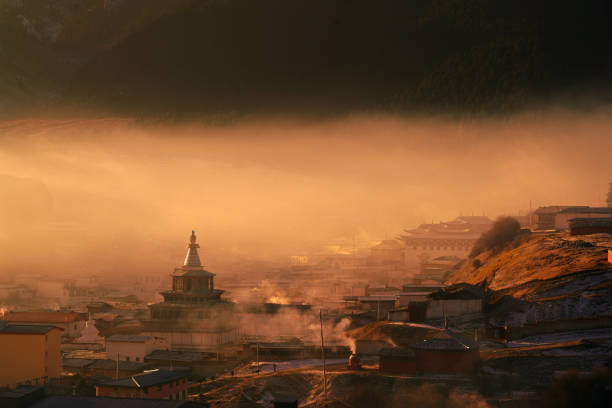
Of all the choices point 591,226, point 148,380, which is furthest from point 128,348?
point 591,226

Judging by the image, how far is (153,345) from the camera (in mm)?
37094

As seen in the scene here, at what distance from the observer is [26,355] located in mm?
31141

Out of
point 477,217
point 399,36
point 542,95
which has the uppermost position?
point 399,36

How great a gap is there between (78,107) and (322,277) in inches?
1056

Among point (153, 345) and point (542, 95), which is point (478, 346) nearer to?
point (153, 345)

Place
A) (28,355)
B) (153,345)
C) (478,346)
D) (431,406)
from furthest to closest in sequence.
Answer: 1. (153,345)
2. (28,355)
3. (478,346)
4. (431,406)

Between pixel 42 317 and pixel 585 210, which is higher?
pixel 585 210

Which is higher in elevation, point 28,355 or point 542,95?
point 542,95

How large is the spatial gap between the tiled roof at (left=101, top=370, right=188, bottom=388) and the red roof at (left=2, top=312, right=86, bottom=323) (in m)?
17.9

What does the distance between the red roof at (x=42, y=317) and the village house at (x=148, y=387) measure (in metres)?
18.3

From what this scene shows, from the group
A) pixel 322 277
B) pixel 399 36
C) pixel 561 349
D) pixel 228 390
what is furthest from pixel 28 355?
pixel 399 36

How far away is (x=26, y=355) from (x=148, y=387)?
827 centimetres

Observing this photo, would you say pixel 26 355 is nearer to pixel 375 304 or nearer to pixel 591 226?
pixel 375 304

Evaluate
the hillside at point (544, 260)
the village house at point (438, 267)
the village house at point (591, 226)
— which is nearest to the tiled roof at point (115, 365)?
the hillside at point (544, 260)
